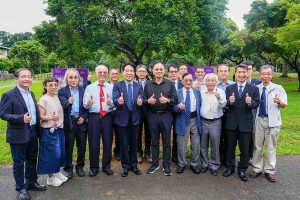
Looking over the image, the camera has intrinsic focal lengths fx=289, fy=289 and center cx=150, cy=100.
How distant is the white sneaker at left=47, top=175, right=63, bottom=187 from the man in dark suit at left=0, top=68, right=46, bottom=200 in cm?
36

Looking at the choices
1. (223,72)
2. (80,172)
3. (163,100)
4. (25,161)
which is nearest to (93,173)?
(80,172)

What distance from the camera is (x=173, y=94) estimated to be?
5160mm

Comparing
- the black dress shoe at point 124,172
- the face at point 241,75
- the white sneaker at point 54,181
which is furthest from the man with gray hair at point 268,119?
the white sneaker at point 54,181

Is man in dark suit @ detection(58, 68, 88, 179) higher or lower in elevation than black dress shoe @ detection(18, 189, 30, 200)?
higher

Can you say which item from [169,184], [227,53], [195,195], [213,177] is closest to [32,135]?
[169,184]

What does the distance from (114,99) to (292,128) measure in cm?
669

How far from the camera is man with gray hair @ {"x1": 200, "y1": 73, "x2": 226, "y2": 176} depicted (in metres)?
5.15

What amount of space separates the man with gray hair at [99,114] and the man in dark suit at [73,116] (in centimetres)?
11

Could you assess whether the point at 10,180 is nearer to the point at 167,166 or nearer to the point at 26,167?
the point at 26,167

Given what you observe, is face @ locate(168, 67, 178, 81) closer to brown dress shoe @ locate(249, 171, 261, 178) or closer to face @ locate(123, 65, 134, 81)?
face @ locate(123, 65, 134, 81)

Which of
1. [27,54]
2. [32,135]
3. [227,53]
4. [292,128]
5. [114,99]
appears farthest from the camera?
[27,54]

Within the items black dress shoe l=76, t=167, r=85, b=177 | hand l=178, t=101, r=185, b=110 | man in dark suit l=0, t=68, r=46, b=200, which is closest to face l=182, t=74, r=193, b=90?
hand l=178, t=101, r=185, b=110

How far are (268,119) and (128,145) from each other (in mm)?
2559

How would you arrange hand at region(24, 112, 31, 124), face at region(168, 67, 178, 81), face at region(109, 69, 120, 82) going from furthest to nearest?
face at region(109, 69, 120, 82), face at region(168, 67, 178, 81), hand at region(24, 112, 31, 124)
